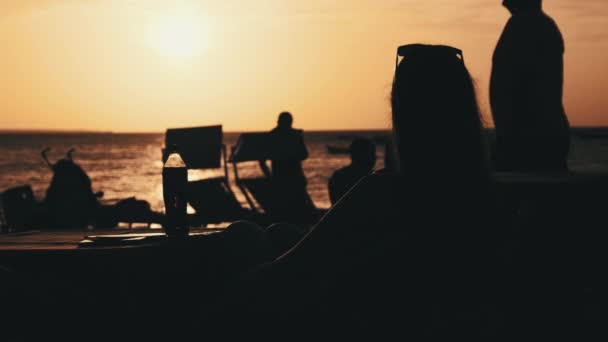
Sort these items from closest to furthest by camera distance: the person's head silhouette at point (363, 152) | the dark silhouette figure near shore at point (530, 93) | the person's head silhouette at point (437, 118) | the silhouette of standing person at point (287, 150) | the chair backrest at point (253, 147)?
the person's head silhouette at point (437, 118)
the dark silhouette figure near shore at point (530, 93)
the person's head silhouette at point (363, 152)
the silhouette of standing person at point (287, 150)
the chair backrest at point (253, 147)

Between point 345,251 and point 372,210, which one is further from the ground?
point 372,210

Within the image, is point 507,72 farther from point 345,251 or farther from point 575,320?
point 345,251

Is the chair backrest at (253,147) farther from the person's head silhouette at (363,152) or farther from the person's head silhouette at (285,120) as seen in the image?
the person's head silhouette at (363,152)

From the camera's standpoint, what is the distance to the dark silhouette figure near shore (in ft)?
10.6

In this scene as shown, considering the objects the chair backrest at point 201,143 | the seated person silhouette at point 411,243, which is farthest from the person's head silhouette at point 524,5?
the chair backrest at point 201,143

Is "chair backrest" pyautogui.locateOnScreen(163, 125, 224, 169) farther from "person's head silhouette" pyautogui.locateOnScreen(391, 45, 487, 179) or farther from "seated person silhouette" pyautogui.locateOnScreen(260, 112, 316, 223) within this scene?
"person's head silhouette" pyautogui.locateOnScreen(391, 45, 487, 179)

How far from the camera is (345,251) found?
1872 millimetres

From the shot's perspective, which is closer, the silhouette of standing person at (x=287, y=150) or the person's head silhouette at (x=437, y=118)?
the person's head silhouette at (x=437, y=118)

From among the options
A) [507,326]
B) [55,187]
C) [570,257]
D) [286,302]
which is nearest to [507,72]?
[570,257]

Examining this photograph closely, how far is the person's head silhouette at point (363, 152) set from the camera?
496cm

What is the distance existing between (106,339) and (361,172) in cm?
299

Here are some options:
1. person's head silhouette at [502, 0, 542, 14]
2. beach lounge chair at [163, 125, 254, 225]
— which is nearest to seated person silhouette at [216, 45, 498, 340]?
person's head silhouette at [502, 0, 542, 14]

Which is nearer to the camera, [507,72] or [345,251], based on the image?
[345,251]

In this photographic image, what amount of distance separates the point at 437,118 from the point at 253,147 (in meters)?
6.87
